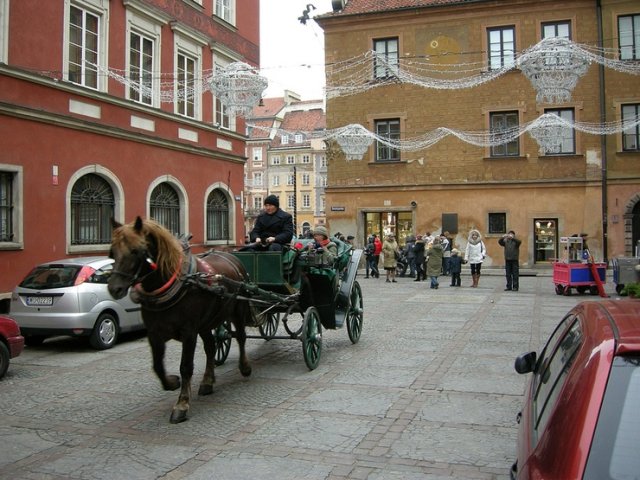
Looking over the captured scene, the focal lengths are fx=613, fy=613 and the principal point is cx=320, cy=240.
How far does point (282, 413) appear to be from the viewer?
6051 millimetres

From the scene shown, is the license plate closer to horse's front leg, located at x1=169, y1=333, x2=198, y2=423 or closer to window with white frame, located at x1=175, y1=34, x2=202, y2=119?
horse's front leg, located at x1=169, y1=333, x2=198, y2=423

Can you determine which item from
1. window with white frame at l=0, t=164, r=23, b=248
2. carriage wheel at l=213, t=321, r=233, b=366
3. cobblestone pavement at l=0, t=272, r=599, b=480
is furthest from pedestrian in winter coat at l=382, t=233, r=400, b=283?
carriage wheel at l=213, t=321, r=233, b=366

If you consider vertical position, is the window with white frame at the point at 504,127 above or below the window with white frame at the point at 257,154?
below

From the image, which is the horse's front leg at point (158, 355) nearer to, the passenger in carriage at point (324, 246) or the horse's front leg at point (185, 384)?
→ the horse's front leg at point (185, 384)

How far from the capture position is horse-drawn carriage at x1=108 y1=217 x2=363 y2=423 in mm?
5676

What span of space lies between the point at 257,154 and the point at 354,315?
2960 inches

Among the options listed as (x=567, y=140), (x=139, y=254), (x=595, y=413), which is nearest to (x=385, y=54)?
(x=567, y=140)

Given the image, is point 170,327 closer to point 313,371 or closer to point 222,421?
point 222,421

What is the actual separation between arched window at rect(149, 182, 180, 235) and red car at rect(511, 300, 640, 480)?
16725mm

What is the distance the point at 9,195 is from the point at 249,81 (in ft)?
19.7

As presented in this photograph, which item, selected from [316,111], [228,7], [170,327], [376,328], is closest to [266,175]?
[316,111]

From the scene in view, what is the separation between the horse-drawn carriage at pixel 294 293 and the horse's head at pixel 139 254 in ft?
4.23

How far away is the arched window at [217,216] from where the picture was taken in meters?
21.5

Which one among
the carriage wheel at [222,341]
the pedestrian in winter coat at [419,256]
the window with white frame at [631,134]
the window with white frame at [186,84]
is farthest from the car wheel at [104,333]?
the window with white frame at [631,134]
